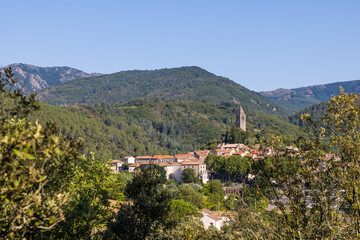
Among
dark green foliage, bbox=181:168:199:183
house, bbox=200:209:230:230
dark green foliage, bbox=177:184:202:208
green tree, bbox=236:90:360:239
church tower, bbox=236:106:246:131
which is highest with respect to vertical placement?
green tree, bbox=236:90:360:239

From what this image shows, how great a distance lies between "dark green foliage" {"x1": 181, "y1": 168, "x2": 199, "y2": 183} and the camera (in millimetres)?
96738

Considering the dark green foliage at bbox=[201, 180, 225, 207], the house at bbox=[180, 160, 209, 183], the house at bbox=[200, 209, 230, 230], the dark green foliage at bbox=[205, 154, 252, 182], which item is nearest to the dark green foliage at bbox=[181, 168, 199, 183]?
the house at bbox=[180, 160, 209, 183]

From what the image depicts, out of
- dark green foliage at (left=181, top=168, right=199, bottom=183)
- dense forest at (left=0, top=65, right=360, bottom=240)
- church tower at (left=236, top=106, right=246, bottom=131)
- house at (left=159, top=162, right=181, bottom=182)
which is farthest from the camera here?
church tower at (left=236, top=106, right=246, bottom=131)

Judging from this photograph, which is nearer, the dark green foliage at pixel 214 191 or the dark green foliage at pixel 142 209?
the dark green foliage at pixel 142 209

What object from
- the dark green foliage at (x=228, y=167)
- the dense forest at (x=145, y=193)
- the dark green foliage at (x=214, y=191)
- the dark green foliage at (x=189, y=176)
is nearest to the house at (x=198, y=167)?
the dark green foliage at (x=228, y=167)

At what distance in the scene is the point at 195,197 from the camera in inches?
2625

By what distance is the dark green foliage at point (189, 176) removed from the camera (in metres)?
96.7

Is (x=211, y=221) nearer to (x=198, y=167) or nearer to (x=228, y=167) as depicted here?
(x=228, y=167)

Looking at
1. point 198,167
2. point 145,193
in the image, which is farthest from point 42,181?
point 198,167

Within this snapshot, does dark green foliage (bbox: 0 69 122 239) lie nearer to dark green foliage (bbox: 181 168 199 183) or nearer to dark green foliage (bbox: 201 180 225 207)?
dark green foliage (bbox: 201 180 225 207)

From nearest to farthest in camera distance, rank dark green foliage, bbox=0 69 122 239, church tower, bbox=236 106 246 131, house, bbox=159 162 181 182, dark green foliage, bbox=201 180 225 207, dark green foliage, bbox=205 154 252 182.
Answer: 1. dark green foliage, bbox=0 69 122 239
2. dark green foliage, bbox=201 180 225 207
3. dark green foliage, bbox=205 154 252 182
4. house, bbox=159 162 181 182
5. church tower, bbox=236 106 246 131

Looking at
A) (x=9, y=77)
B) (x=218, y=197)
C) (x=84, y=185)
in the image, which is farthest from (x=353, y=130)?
(x=218, y=197)

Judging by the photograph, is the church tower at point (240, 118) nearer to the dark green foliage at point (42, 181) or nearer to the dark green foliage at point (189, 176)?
the dark green foliage at point (189, 176)

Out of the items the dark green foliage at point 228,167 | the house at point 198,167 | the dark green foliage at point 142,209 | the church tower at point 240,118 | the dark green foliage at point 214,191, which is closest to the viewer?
the dark green foliage at point 142,209
